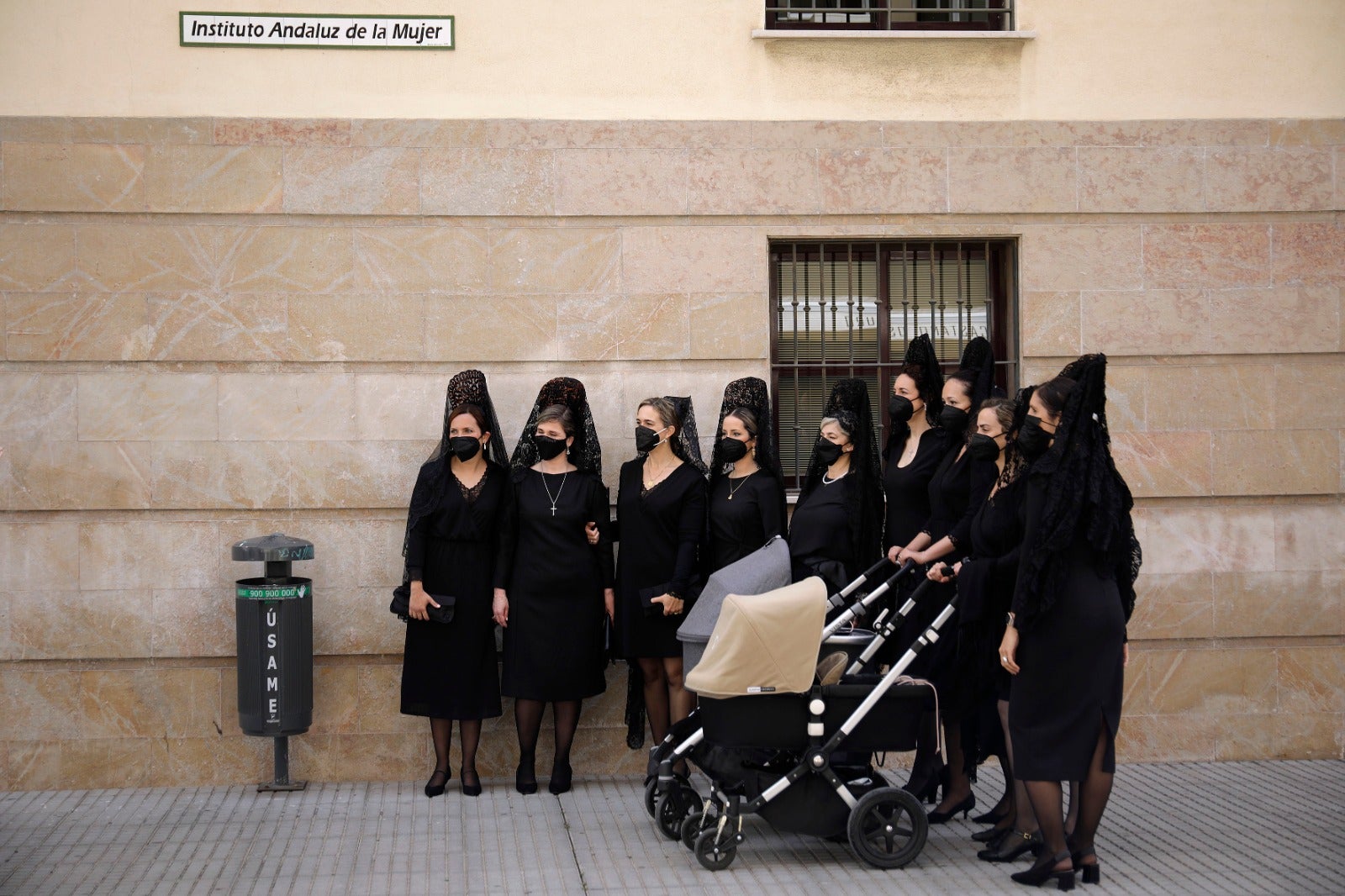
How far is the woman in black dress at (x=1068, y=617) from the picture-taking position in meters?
6.02

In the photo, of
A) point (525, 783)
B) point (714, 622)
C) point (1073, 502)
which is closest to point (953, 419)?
point (1073, 502)

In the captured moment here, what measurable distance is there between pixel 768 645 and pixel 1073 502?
1.44m

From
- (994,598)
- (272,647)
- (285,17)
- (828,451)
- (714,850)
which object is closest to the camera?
(714,850)

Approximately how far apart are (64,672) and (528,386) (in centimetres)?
316

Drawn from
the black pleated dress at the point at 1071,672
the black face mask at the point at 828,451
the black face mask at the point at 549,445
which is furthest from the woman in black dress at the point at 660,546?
the black pleated dress at the point at 1071,672

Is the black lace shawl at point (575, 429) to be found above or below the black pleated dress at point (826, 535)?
above

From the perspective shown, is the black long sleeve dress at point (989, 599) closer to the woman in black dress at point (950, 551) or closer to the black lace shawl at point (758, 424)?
the woman in black dress at point (950, 551)

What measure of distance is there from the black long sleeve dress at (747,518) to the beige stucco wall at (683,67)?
2.41 m

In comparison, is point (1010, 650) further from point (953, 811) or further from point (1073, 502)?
point (953, 811)

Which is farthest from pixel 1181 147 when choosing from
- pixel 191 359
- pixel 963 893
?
pixel 191 359

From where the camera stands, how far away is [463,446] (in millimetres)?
7930

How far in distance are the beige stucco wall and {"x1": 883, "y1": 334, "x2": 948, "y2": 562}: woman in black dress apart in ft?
6.62

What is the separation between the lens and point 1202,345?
8.89 m

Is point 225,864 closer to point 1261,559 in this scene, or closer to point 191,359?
point 191,359
